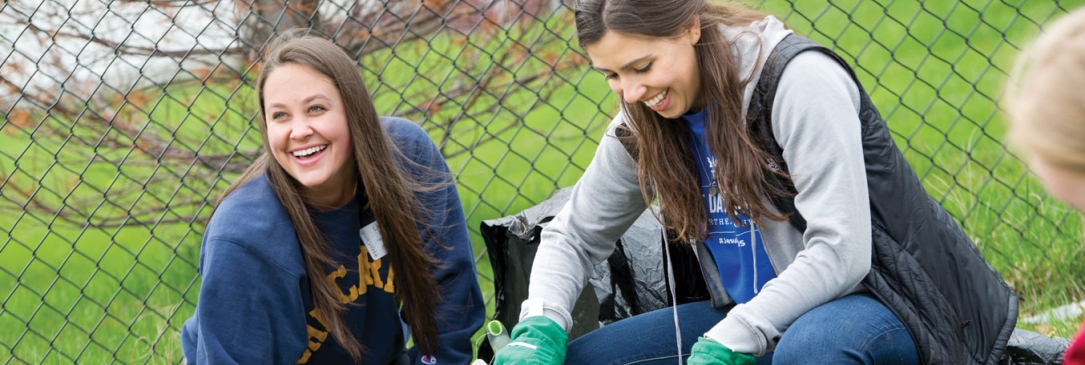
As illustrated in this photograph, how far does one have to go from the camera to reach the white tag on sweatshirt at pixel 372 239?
2.54 metres

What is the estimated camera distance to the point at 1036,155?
52.2 inches

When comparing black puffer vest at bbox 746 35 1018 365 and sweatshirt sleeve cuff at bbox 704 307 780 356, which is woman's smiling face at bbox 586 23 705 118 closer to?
black puffer vest at bbox 746 35 1018 365

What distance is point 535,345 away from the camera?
221 centimetres

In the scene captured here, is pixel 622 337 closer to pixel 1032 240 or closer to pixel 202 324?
pixel 202 324

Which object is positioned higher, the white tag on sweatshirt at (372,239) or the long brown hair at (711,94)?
the long brown hair at (711,94)

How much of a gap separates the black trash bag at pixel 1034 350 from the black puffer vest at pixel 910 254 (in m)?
0.59

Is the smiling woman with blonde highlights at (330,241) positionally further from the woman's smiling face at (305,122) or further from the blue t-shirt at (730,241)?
the blue t-shirt at (730,241)

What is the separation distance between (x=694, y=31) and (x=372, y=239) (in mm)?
954

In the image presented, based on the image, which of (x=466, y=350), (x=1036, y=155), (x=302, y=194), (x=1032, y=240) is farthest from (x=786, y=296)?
(x=1032, y=240)

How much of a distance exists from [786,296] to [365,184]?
1014 millimetres

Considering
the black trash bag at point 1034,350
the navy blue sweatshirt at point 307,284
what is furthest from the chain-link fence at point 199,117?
the navy blue sweatshirt at point 307,284

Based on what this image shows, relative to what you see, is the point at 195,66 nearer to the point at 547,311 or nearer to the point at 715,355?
the point at 547,311

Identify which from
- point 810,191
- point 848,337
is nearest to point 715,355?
point 848,337

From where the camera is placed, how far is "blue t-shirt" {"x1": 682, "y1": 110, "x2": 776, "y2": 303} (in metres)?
2.26
